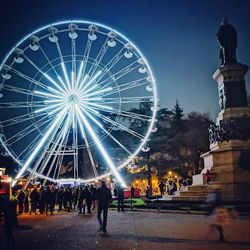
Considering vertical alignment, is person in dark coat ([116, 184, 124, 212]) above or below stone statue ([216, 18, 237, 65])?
below

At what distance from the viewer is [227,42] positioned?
27.7 m

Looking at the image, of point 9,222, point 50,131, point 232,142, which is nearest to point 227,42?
point 232,142

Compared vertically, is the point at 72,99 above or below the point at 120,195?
above

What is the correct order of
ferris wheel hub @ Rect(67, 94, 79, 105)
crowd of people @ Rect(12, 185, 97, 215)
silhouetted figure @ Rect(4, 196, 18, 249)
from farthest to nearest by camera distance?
ferris wheel hub @ Rect(67, 94, 79, 105)
crowd of people @ Rect(12, 185, 97, 215)
silhouetted figure @ Rect(4, 196, 18, 249)

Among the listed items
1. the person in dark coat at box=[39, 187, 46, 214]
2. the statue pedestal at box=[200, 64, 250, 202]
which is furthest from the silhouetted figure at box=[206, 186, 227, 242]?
the person in dark coat at box=[39, 187, 46, 214]

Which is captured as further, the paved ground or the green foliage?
the green foliage

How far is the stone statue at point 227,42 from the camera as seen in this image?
27.2 meters

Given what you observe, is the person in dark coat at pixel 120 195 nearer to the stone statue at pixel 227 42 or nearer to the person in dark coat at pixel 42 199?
the person in dark coat at pixel 42 199

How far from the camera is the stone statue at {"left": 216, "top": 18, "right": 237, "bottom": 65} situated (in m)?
27.2

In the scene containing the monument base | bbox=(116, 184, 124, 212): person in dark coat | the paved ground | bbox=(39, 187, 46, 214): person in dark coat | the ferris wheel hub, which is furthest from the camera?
the ferris wheel hub

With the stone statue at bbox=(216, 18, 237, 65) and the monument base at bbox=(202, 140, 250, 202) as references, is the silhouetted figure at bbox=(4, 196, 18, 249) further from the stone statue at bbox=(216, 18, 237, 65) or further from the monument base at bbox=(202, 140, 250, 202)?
the stone statue at bbox=(216, 18, 237, 65)

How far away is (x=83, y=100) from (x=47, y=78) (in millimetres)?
2820

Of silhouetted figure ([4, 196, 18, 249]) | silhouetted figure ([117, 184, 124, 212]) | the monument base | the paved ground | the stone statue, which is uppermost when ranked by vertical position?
the stone statue

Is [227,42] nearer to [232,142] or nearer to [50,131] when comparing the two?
[232,142]
